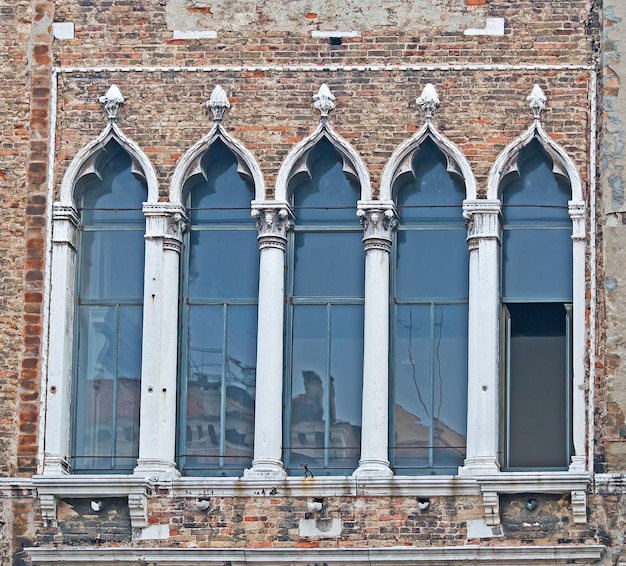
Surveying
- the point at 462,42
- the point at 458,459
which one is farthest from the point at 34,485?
the point at 462,42

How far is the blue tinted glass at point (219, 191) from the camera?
22328mm

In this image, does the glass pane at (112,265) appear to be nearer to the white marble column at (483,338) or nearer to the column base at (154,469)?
the column base at (154,469)

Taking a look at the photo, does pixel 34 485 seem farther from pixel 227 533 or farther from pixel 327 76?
pixel 327 76

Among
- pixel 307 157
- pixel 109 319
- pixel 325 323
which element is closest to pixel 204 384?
pixel 109 319

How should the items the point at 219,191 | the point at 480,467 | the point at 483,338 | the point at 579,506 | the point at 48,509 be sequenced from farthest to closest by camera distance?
the point at 219,191 → the point at 483,338 → the point at 48,509 → the point at 480,467 → the point at 579,506

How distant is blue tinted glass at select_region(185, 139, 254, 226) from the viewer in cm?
2233

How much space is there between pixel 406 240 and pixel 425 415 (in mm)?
1618

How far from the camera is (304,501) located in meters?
21.3

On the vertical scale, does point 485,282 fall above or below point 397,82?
below

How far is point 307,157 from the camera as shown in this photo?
22234 mm

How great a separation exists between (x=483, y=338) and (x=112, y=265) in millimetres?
3475

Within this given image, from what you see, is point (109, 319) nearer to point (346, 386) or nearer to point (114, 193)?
point (114, 193)

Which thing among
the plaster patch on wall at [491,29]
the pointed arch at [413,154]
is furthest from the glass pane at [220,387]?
the plaster patch on wall at [491,29]

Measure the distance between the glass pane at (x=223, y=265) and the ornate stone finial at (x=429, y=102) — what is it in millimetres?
1907
